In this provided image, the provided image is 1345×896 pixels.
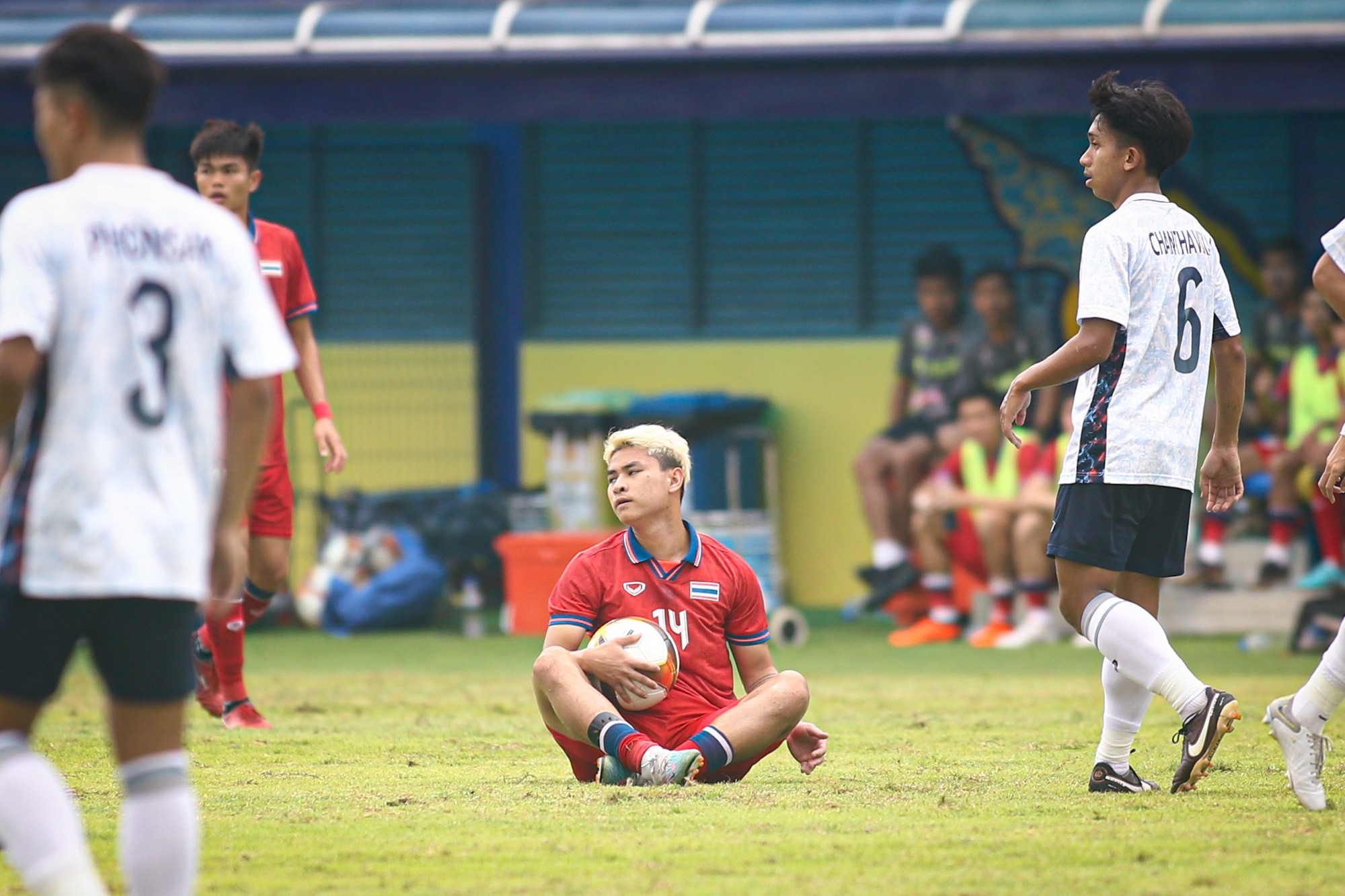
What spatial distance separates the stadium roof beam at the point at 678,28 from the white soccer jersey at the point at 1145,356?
5.54m

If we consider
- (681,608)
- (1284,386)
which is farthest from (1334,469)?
(1284,386)

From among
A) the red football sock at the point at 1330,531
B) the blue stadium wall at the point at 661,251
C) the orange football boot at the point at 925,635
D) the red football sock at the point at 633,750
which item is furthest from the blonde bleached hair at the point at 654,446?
the blue stadium wall at the point at 661,251

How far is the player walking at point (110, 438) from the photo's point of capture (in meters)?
3.11

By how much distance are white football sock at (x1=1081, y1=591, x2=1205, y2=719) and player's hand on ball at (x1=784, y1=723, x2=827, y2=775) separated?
88 cm

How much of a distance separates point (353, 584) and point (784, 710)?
279 inches

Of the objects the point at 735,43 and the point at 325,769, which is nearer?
the point at 325,769

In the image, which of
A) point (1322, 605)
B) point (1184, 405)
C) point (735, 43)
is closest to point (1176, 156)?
point (1184, 405)

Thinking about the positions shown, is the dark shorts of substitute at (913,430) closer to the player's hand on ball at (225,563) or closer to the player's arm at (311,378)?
the player's arm at (311,378)

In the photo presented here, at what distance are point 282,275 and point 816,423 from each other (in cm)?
696

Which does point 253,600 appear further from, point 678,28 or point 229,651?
point 678,28

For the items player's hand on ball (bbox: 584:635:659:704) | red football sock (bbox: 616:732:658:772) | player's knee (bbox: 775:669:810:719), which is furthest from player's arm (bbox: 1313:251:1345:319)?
red football sock (bbox: 616:732:658:772)

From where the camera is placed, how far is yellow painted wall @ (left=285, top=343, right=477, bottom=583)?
1341 cm

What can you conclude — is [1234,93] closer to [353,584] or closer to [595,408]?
[595,408]

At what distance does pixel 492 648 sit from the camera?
1066 centimetres
